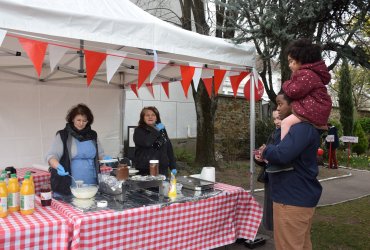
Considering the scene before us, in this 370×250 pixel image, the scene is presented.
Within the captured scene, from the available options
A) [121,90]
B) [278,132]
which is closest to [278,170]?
[278,132]

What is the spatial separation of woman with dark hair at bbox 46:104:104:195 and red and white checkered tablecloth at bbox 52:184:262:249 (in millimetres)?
319

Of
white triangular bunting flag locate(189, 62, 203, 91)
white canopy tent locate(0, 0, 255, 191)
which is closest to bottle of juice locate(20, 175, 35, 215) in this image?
white canopy tent locate(0, 0, 255, 191)

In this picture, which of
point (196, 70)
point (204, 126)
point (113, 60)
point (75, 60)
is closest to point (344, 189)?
point (204, 126)

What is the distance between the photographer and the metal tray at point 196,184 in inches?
121

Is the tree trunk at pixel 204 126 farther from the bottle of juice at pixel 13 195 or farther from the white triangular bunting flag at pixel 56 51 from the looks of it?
the bottle of juice at pixel 13 195

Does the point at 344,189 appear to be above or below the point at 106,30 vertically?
below

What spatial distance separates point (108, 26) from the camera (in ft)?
9.28

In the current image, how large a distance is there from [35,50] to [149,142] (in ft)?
4.85

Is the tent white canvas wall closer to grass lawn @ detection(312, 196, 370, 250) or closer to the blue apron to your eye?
the blue apron

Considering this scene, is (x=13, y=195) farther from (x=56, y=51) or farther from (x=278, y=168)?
(x=278, y=168)

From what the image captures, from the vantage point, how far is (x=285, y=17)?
4.07 meters

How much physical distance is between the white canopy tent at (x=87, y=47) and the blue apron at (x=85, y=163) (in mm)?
851

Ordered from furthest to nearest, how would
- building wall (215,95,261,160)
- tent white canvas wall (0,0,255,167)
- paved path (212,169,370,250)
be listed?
building wall (215,95,261,160) < paved path (212,169,370,250) < tent white canvas wall (0,0,255,167)

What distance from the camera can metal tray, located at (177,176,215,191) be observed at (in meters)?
3.07
